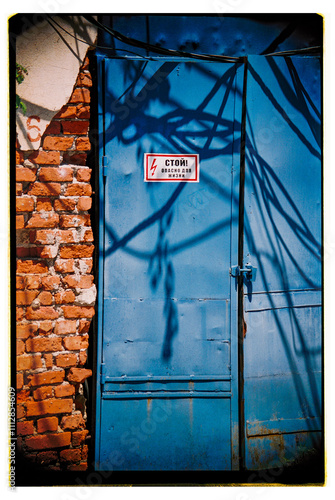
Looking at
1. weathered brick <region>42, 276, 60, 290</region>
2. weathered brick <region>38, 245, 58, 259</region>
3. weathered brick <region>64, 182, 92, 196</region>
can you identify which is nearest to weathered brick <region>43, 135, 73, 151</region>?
weathered brick <region>64, 182, 92, 196</region>

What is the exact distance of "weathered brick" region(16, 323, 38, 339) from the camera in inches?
82.7

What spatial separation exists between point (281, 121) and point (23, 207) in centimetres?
159

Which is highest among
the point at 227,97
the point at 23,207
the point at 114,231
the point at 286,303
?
the point at 227,97

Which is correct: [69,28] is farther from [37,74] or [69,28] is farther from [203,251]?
[203,251]

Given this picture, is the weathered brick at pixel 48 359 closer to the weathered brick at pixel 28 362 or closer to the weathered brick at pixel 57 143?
the weathered brick at pixel 28 362

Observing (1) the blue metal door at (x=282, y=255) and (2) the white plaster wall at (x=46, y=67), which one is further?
(1) the blue metal door at (x=282, y=255)

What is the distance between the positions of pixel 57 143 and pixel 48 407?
1509 millimetres

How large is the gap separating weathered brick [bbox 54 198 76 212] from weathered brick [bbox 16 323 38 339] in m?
0.68

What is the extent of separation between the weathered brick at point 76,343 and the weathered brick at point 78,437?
484mm

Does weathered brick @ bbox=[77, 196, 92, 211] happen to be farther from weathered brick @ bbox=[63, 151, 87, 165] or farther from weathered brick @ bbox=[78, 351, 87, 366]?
weathered brick @ bbox=[78, 351, 87, 366]

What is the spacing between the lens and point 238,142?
7.16 ft

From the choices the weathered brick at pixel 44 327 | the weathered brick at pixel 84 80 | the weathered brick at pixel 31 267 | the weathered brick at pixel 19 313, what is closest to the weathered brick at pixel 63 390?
the weathered brick at pixel 44 327

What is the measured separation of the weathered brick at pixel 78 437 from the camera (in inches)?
84.0

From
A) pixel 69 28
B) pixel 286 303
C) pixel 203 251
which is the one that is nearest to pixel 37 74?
pixel 69 28
